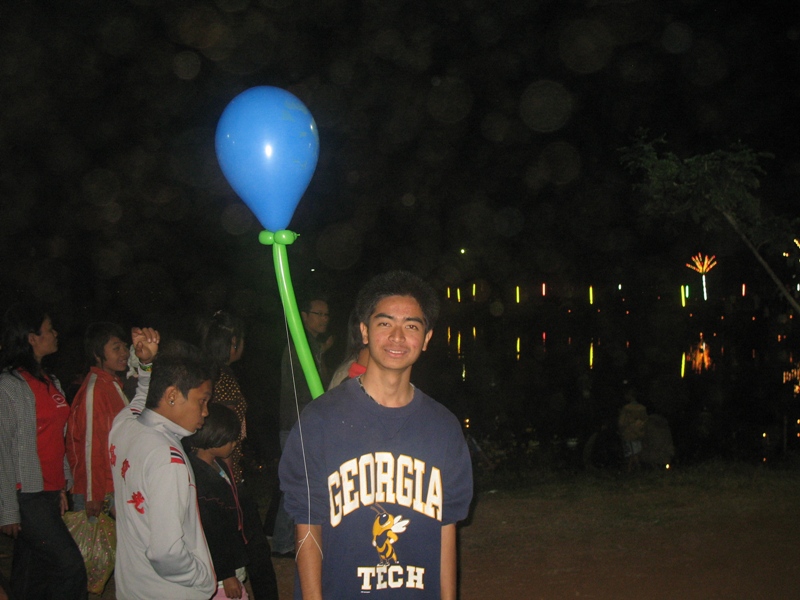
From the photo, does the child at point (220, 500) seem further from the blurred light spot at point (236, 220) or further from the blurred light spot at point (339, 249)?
the blurred light spot at point (339, 249)

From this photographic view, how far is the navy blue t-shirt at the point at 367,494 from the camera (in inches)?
89.7

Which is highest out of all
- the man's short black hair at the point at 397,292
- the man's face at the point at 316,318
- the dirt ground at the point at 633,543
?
the man's face at the point at 316,318

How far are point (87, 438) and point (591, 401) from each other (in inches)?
726

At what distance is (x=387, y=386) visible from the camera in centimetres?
241

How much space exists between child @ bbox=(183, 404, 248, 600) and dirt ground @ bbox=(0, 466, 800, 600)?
1814mm

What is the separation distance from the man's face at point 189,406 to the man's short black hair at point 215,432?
42 centimetres

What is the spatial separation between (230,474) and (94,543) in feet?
3.47

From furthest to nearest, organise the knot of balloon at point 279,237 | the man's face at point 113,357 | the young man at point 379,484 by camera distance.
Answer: the man's face at point 113,357 < the knot of balloon at point 279,237 < the young man at point 379,484

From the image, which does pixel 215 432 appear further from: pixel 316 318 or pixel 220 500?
pixel 316 318

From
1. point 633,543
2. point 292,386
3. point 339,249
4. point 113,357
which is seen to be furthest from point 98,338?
point 339,249

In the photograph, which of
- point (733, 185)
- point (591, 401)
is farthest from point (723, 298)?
point (733, 185)

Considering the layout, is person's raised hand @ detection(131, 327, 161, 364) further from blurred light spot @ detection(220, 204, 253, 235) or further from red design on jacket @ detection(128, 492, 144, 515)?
blurred light spot @ detection(220, 204, 253, 235)

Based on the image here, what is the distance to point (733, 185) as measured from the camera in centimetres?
768

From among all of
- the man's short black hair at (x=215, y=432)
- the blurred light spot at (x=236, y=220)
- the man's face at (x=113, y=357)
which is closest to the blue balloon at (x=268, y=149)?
the man's short black hair at (x=215, y=432)
